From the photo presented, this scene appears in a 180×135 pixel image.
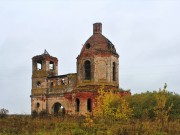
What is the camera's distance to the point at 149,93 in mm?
27375

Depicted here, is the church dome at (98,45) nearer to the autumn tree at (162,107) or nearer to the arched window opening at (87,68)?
the arched window opening at (87,68)

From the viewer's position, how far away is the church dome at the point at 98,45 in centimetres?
3428

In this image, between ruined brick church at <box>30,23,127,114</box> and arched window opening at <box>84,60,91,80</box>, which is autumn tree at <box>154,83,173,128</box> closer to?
ruined brick church at <box>30,23,127,114</box>

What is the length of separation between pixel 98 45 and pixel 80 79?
3946 millimetres

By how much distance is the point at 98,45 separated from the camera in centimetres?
3466

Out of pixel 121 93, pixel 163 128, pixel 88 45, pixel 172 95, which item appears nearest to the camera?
pixel 163 128

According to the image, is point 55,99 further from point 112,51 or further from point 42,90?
point 112,51

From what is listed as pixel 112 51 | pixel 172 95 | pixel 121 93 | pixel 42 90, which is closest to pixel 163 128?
pixel 172 95

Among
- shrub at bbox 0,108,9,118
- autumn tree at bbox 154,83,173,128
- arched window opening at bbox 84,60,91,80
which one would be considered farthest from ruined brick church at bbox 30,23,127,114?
autumn tree at bbox 154,83,173,128

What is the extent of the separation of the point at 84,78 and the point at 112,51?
13.2 ft

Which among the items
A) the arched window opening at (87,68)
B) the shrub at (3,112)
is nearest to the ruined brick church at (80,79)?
the arched window opening at (87,68)

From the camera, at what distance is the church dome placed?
3428cm

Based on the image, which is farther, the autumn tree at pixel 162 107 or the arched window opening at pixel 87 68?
the arched window opening at pixel 87 68

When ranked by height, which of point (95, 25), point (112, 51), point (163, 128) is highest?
point (95, 25)
